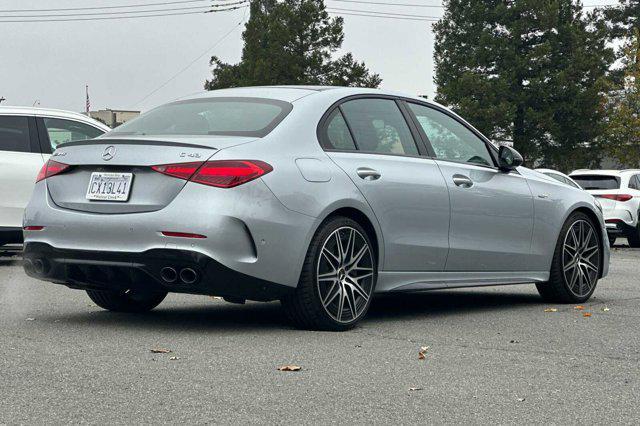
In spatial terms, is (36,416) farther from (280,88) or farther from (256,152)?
(280,88)

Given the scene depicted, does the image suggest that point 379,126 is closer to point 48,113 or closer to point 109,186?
point 109,186

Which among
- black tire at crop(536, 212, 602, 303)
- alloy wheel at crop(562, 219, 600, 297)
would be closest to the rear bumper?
black tire at crop(536, 212, 602, 303)

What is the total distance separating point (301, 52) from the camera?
213 feet

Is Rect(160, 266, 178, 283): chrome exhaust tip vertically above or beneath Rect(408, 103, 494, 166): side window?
beneath

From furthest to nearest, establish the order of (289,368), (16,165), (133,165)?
(16,165)
(133,165)
(289,368)

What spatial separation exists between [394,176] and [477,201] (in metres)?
1.00

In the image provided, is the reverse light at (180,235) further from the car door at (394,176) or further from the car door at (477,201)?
the car door at (477,201)

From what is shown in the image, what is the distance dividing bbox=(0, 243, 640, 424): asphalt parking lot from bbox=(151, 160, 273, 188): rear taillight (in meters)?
0.94

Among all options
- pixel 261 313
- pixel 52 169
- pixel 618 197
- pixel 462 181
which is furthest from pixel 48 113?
pixel 618 197

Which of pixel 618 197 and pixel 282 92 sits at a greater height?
pixel 282 92

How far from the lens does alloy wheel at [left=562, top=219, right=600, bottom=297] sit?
9.77m

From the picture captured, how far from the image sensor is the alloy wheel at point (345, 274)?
7410 mm

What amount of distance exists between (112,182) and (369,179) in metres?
1.66

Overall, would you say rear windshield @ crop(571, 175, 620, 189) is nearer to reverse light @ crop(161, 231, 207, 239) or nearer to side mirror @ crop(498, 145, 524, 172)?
side mirror @ crop(498, 145, 524, 172)
